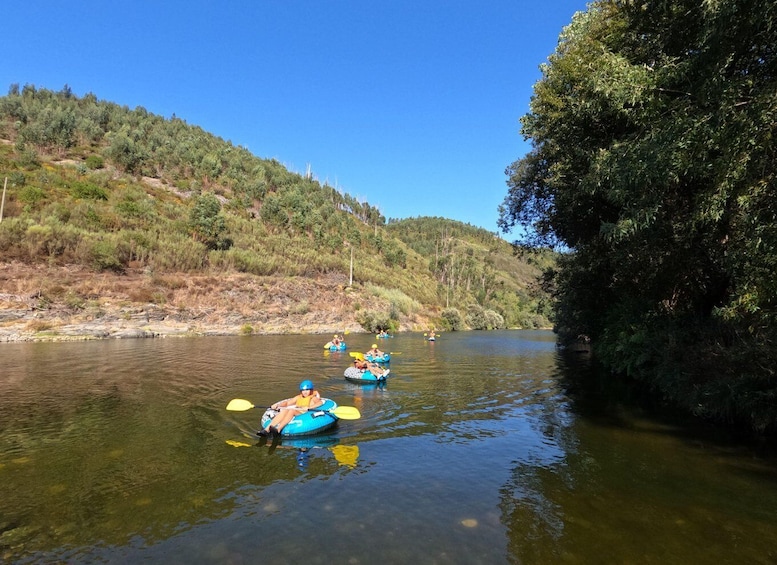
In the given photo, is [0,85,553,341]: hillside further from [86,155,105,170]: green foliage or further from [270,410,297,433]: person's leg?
[270,410,297,433]: person's leg

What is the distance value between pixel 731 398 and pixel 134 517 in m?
12.7

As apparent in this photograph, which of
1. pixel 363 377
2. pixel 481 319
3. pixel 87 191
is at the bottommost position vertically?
pixel 363 377

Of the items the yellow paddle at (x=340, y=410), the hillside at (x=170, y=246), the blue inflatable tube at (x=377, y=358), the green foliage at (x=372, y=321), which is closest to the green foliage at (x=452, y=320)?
the hillside at (x=170, y=246)

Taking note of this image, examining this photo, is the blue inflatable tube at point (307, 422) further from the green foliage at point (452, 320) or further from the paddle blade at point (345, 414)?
the green foliage at point (452, 320)

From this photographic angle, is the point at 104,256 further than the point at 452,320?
No

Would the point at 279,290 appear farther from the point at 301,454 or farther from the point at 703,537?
the point at 703,537

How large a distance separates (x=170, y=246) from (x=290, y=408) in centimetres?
4529

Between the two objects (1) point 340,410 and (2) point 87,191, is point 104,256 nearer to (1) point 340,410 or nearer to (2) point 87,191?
(2) point 87,191

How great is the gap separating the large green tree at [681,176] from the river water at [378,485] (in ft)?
7.39

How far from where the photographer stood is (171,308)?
42844 millimetres

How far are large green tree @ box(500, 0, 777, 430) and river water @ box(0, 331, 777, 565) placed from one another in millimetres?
2253

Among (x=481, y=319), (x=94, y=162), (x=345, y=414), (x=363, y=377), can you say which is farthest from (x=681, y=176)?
(x=94, y=162)

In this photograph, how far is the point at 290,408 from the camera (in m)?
10.7

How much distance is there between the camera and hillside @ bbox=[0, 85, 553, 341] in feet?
127
